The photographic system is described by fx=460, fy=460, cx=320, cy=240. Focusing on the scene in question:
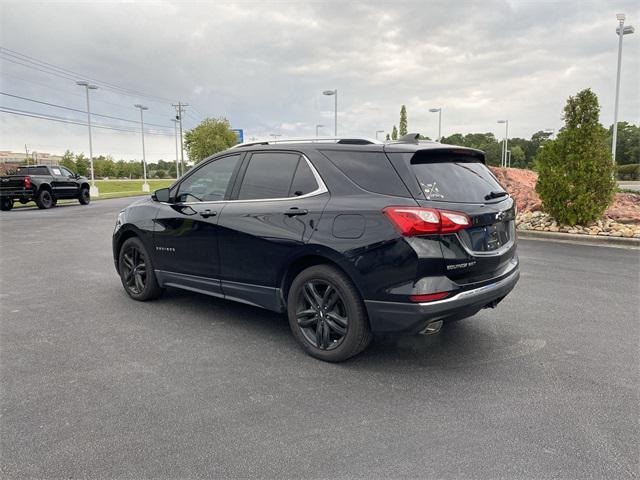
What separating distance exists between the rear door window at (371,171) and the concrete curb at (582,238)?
7943 mm

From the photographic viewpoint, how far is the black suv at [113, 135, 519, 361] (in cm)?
324

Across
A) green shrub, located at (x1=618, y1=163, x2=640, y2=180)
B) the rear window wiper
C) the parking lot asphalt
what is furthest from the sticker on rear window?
green shrub, located at (x1=618, y1=163, x2=640, y2=180)

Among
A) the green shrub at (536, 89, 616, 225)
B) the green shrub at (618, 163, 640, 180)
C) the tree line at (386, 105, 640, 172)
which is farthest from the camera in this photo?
the tree line at (386, 105, 640, 172)

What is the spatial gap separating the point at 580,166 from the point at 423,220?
338 inches

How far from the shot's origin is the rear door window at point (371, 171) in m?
3.41

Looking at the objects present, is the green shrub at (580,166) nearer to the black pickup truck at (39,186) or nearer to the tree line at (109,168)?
the black pickup truck at (39,186)

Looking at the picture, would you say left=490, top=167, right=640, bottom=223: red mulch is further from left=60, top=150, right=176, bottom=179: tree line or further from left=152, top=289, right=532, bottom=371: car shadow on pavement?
left=60, top=150, right=176, bottom=179: tree line

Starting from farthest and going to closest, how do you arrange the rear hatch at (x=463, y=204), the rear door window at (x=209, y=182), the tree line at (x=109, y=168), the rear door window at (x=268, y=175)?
the tree line at (x=109, y=168)
the rear door window at (x=209, y=182)
the rear door window at (x=268, y=175)
the rear hatch at (x=463, y=204)

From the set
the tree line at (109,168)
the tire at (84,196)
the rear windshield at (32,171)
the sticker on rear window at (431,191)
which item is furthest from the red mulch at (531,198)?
the tree line at (109,168)

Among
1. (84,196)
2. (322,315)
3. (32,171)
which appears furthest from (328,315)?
(84,196)

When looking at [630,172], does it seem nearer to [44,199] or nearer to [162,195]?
[44,199]

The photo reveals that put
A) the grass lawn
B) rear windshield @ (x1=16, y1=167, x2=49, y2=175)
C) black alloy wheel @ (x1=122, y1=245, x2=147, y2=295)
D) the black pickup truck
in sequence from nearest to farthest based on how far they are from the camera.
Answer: black alloy wheel @ (x1=122, y1=245, x2=147, y2=295)
the black pickup truck
rear windshield @ (x1=16, y1=167, x2=49, y2=175)
the grass lawn

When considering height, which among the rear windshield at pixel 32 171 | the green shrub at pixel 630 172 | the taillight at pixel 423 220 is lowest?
the taillight at pixel 423 220

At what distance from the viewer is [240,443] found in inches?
103
